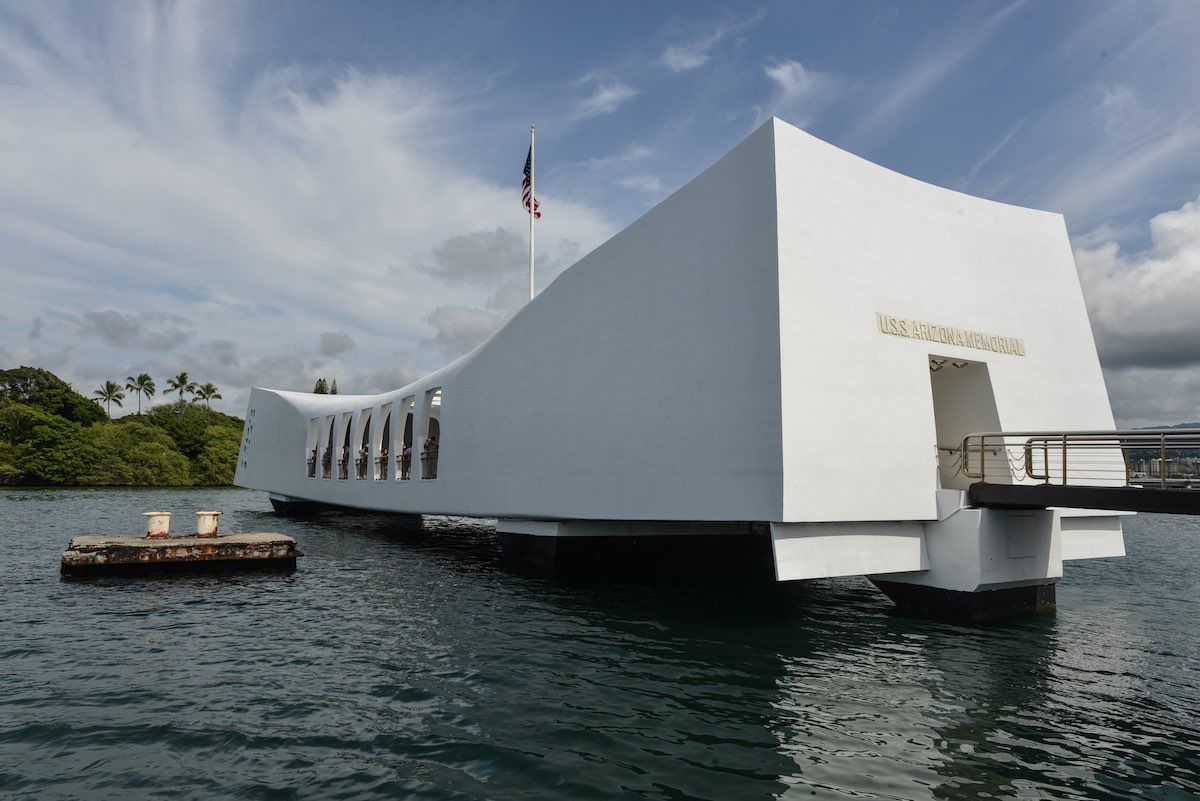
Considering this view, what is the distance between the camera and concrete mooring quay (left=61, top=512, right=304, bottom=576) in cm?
1482

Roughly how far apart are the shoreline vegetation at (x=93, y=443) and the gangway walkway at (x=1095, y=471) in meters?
64.8

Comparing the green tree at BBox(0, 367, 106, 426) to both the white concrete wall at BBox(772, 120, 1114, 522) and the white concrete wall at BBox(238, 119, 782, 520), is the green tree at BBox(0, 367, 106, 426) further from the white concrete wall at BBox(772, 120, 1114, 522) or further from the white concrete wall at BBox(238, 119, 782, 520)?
the white concrete wall at BBox(772, 120, 1114, 522)

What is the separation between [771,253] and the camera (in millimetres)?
10406

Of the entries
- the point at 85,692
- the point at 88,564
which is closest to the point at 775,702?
the point at 85,692

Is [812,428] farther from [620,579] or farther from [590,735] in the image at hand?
[620,579]

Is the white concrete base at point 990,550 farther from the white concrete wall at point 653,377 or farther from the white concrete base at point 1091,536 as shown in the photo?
the white concrete wall at point 653,377

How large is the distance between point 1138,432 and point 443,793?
9855 mm

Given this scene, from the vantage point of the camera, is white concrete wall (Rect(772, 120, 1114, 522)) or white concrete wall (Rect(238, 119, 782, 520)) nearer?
white concrete wall (Rect(772, 120, 1114, 522))

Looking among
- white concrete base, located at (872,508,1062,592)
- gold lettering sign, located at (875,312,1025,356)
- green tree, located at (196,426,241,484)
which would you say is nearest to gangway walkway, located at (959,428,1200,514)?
white concrete base, located at (872,508,1062,592)

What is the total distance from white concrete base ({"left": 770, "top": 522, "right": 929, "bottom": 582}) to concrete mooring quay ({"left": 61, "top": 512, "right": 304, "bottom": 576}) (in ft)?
39.9

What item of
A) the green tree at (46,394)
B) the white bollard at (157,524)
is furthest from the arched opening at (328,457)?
the green tree at (46,394)

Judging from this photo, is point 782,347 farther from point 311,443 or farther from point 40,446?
point 40,446

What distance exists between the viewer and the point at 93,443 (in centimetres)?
5722

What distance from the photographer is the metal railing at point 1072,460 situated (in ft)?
32.2
